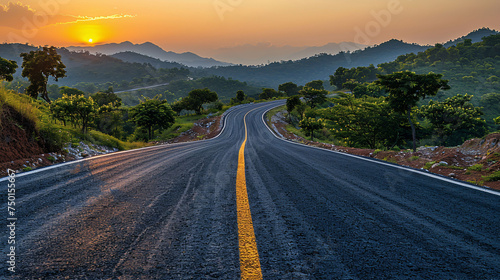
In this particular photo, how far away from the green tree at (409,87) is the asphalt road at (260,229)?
45.1ft

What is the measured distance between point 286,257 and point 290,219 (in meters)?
0.66

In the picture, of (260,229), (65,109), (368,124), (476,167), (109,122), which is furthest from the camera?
(109,122)

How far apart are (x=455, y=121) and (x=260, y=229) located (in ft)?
129

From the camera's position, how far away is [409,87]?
1461cm

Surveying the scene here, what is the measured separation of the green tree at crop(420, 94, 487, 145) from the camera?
94.2 ft

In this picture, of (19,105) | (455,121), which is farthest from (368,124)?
(19,105)

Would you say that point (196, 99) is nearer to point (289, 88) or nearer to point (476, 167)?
point (476, 167)

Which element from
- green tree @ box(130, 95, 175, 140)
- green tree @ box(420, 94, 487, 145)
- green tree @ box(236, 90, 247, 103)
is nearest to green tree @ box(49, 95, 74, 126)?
green tree @ box(130, 95, 175, 140)

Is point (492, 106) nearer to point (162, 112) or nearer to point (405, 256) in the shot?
point (162, 112)

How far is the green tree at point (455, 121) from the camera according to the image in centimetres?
2872

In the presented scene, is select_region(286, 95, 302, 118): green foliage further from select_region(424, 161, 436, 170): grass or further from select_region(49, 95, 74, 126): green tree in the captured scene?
select_region(424, 161, 436, 170): grass

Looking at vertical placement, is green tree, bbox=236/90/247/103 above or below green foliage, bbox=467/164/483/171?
above

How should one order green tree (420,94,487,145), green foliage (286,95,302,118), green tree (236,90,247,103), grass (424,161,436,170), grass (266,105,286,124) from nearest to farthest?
grass (424,161,436,170), green tree (420,94,487,145), green foliage (286,95,302,118), grass (266,105,286,124), green tree (236,90,247,103)

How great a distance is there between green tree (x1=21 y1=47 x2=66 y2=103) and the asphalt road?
131ft
